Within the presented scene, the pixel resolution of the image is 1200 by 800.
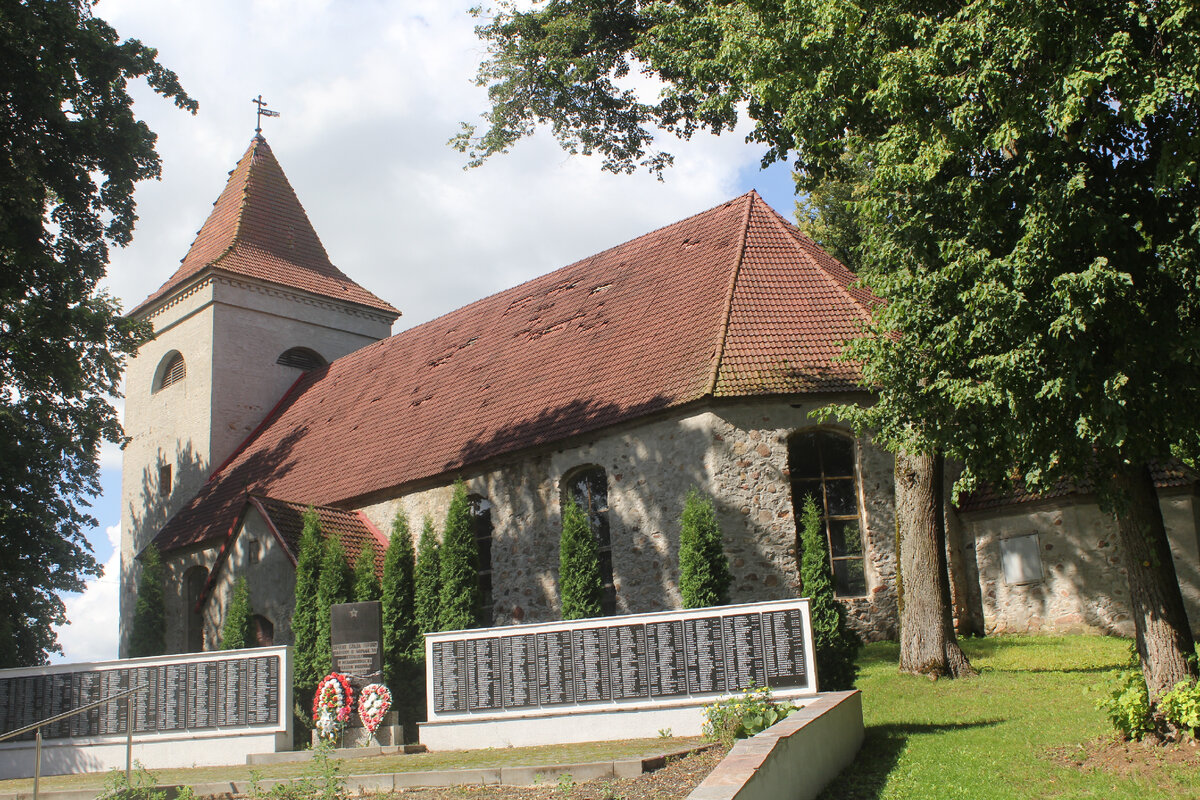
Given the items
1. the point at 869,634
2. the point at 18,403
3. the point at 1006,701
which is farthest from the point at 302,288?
the point at 1006,701

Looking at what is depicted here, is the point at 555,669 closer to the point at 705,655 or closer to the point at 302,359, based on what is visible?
the point at 705,655

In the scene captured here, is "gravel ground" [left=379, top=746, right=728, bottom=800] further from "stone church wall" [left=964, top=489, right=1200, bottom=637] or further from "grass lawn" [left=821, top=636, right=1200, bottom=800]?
"stone church wall" [left=964, top=489, right=1200, bottom=637]

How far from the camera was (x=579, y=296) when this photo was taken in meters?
21.0

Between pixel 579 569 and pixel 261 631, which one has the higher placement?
pixel 579 569

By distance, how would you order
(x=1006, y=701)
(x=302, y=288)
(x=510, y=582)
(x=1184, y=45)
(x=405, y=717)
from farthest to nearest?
(x=302, y=288) → (x=510, y=582) → (x=405, y=717) → (x=1006, y=701) → (x=1184, y=45)

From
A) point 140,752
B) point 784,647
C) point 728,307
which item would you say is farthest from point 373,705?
point 728,307

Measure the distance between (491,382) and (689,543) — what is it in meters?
6.96

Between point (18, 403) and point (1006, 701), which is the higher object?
point (18, 403)

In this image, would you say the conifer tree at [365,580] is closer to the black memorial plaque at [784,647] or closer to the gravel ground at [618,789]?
the black memorial plaque at [784,647]

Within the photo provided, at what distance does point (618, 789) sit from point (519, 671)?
4.07 meters

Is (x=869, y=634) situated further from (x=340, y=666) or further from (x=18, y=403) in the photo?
(x=18, y=403)

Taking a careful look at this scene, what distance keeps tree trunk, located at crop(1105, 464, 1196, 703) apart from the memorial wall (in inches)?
112

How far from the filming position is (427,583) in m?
17.0

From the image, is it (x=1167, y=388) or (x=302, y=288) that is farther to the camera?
(x=302, y=288)
